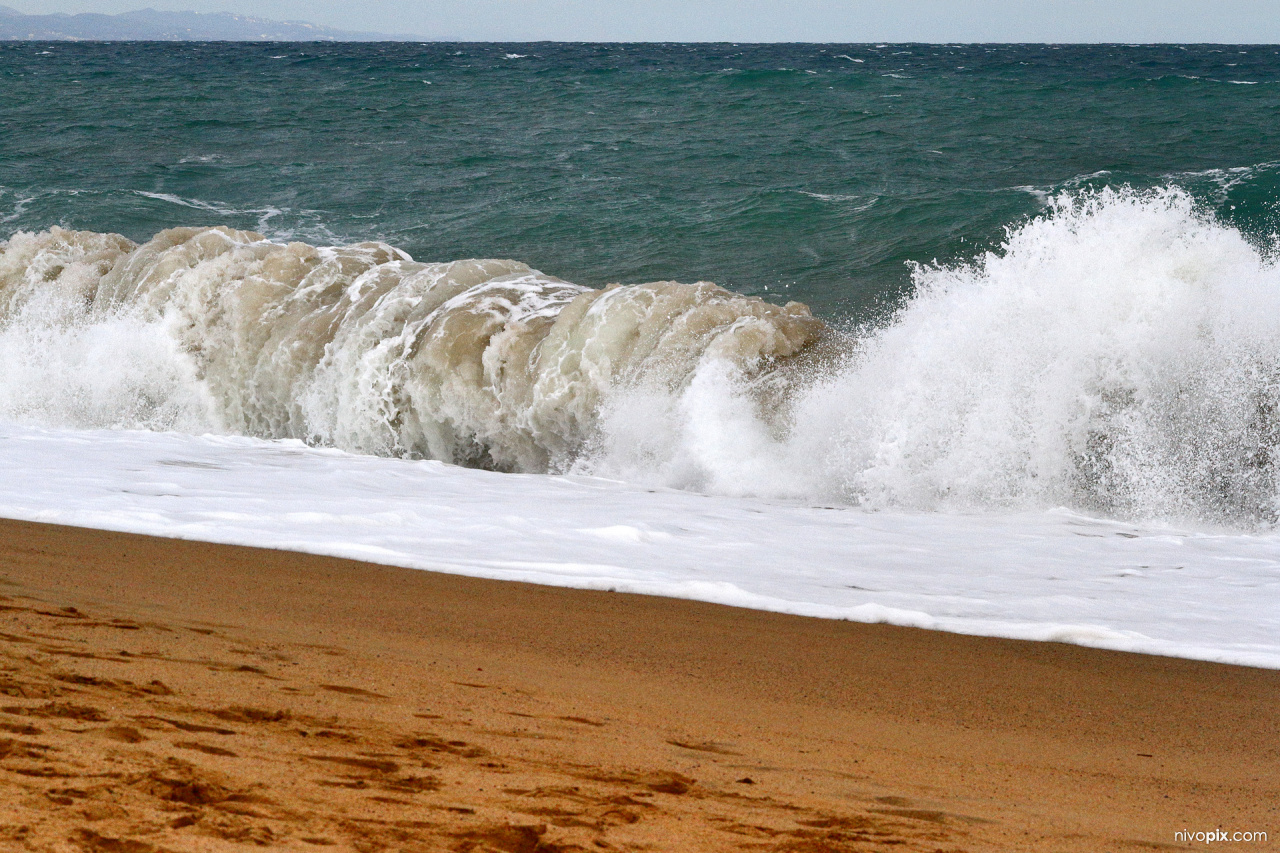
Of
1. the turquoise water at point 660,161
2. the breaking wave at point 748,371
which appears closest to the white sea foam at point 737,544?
the breaking wave at point 748,371

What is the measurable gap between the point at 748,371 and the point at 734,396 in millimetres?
242

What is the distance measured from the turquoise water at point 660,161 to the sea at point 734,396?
13cm

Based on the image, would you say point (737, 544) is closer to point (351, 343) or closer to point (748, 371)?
point (748, 371)

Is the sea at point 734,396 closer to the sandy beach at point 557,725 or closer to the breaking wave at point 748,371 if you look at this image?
the breaking wave at point 748,371

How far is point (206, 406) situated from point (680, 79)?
1863 cm

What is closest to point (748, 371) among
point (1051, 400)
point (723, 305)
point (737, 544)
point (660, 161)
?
point (723, 305)

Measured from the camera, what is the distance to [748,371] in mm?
6840

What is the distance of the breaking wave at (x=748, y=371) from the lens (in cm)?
575

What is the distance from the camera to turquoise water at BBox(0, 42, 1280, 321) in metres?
13.4

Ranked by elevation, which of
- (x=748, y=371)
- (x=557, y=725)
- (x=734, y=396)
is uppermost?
(x=748, y=371)

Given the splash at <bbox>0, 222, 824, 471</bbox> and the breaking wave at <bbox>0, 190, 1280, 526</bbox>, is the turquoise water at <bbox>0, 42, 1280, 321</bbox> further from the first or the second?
the breaking wave at <bbox>0, 190, 1280, 526</bbox>

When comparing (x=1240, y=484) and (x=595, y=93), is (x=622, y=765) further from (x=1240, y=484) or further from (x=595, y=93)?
(x=595, y=93)

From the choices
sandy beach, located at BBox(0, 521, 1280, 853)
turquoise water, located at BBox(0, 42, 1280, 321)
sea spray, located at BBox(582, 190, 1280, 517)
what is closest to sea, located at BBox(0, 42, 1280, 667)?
sea spray, located at BBox(582, 190, 1280, 517)

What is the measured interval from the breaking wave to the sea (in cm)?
2
